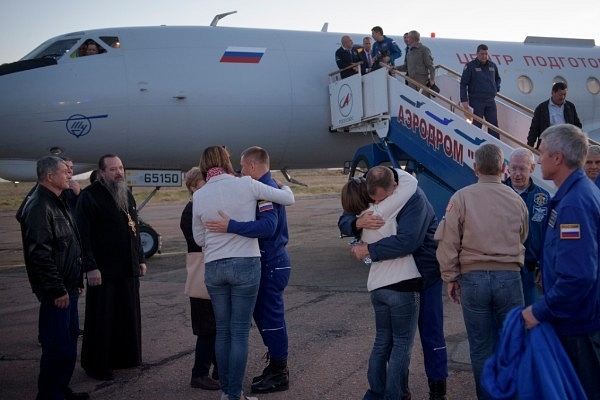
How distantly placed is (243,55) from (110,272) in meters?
7.07

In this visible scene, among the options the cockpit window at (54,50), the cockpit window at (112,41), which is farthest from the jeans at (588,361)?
the cockpit window at (54,50)

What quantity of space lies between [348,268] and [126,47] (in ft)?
17.1

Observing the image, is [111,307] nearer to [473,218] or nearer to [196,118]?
[473,218]

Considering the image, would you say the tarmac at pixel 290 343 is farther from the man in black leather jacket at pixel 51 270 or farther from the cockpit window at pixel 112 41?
the cockpit window at pixel 112 41

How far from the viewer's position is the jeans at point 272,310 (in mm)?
5359

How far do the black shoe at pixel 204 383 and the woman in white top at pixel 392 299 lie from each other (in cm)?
137

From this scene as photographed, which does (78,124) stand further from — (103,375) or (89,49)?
(103,375)

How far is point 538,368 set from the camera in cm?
321

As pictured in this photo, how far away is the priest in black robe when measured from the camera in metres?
5.87

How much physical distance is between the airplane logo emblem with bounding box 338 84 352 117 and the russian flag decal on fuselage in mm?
1600

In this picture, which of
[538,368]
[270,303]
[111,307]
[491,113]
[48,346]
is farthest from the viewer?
[491,113]

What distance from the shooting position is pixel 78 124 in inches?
433

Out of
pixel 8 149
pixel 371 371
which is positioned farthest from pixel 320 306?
pixel 8 149

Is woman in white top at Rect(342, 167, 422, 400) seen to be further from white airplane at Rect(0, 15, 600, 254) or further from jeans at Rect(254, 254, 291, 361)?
white airplane at Rect(0, 15, 600, 254)
